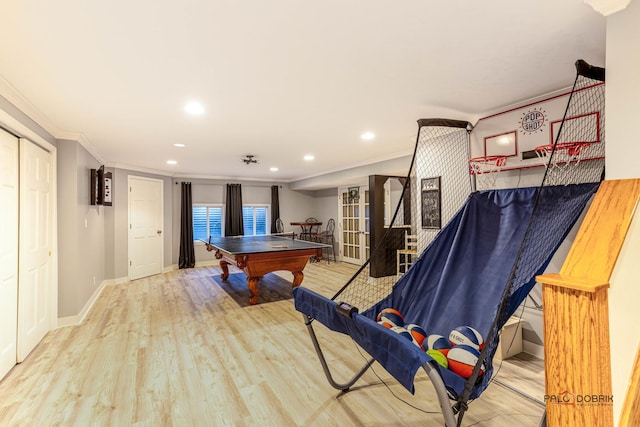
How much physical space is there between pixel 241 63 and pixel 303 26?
57 cm

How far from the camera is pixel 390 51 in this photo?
1777mm

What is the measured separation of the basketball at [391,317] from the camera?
2.04 meters

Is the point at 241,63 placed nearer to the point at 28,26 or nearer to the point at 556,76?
the point at 28,26

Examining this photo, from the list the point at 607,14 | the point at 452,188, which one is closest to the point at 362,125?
the point at 452,188

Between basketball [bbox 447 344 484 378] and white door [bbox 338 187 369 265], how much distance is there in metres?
5.37

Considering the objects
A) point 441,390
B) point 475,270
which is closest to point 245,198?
point 475,270

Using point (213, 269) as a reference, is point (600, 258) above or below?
above

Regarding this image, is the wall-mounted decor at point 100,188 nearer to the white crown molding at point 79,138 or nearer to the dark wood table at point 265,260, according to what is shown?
the white crown molding at point 79,138

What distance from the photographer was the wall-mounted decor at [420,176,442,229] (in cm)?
352

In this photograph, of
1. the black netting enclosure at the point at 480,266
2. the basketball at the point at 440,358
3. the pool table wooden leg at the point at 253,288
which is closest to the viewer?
the black netting enclosure at the point at 480,266

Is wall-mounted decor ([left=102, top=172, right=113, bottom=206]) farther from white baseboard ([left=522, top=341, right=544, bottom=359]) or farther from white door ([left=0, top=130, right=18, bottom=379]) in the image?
white baseboard ([left=522, top=341, right=544, bottom=359])

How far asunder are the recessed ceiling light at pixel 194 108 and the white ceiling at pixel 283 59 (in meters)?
0.07

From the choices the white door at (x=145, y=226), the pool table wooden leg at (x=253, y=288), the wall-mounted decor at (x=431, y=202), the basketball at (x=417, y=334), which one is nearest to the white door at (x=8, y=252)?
the pool table wooden leg at (x=253, y=288)

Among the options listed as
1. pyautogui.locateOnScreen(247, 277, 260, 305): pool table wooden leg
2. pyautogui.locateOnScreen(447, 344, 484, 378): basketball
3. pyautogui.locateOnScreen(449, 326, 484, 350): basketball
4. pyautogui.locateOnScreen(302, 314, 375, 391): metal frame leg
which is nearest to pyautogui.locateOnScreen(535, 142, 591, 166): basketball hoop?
pyautogui.locateOnScreen(449, 326, 484, 350): basketball
